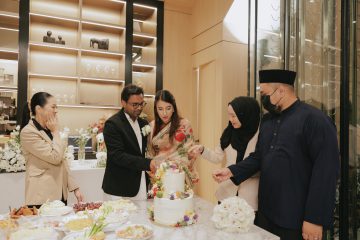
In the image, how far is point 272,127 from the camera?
6.40 feet

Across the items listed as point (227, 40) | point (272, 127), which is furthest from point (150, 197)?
point (227, 40)

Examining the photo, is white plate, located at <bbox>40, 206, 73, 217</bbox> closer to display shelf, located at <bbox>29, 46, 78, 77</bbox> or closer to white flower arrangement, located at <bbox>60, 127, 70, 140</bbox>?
white flower arrangement, located at <bbox>60, 127, 70, 140</bbox>

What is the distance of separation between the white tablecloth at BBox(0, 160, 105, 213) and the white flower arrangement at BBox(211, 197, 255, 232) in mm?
1796

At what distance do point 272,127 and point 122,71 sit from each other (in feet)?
11.1

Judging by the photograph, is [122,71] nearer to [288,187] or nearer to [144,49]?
[144,49]

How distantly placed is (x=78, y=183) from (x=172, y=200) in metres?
2.04

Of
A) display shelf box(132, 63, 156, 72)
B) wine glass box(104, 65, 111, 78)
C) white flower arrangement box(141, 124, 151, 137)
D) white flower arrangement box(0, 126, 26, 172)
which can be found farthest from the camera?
display shelf box(132, 63, 156, 72)

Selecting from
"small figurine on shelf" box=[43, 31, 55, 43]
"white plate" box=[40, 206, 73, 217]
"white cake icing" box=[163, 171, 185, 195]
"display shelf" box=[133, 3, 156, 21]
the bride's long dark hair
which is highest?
"display shelf" box=[133, 3, 156, 21]

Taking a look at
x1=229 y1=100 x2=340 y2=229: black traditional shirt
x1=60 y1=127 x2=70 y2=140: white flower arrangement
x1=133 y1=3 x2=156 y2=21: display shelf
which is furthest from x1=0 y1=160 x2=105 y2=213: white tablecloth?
x1=133 y1=3 x2=156 y2=21: display shelf

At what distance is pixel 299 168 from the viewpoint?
1742mm

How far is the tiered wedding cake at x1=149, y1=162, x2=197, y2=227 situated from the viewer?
5.00ft

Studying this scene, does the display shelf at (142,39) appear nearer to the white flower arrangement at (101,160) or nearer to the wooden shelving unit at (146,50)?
the wooden shelving unit at (146,50)

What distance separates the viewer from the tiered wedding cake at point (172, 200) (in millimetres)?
1525

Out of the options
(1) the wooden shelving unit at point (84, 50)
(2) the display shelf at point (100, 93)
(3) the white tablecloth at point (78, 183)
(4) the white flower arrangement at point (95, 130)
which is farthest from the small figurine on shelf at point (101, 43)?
(3) the white tablecloth at point (78, 183)
